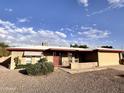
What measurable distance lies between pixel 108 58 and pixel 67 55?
699cm

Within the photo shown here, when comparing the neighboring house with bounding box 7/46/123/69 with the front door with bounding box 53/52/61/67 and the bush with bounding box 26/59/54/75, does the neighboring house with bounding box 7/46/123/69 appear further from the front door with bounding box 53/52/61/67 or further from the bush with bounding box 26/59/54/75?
the bush with bounding box 26/59/54/75

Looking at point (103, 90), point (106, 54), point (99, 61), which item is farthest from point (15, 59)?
point (103, 90)

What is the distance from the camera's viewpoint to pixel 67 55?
29.5 metres

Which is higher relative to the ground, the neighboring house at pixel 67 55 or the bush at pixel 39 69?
the neighboring house at pixel 67 55

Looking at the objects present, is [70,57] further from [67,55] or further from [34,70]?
[34,70]

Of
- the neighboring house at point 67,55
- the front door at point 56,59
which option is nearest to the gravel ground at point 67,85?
the neighboring house at point 67,55

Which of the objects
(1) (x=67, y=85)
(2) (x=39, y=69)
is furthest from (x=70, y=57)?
(1) (x=67, y=85)

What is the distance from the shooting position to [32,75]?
1959cm

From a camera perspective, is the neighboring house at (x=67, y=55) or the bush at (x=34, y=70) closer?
the bush at (x=34, y=70)

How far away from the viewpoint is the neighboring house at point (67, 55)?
25.6m

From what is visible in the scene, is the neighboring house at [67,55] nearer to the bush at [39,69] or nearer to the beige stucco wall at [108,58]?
the beige stucco wall at [108,58]

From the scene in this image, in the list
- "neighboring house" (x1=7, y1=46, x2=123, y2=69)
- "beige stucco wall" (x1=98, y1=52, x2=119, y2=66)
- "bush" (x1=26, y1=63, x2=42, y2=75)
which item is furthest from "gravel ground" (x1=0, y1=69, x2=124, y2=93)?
"beige stucco wall" (x1=98, y1=52, x2=119, y2=66)

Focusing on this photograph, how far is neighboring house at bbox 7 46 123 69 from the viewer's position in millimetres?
25625

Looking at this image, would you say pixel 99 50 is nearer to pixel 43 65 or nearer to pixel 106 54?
pixel 106 54
